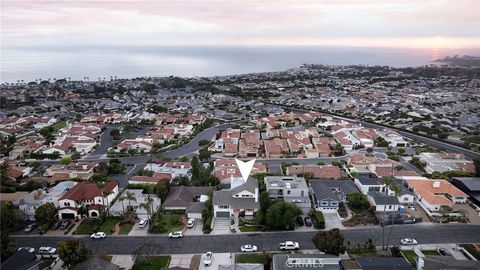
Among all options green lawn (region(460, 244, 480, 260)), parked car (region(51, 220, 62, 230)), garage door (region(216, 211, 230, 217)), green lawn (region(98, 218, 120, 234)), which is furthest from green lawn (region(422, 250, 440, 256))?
parked car (region(51, 220, 62, 230))

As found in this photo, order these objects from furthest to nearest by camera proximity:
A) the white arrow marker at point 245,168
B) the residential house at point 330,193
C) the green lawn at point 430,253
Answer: the white arrow marker at point 245,168, the residential house at point 330,193, the green lawn at point 430,253

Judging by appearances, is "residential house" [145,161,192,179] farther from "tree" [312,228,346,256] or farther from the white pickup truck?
"tree" [312,228,346,256]

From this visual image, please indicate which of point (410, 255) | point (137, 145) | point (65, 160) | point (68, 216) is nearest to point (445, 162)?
point (410, 255)

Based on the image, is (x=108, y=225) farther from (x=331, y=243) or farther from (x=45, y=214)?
(x=331, y=243)

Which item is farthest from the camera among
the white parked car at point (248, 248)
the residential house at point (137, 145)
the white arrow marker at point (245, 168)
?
the residential house at point (137, 145)

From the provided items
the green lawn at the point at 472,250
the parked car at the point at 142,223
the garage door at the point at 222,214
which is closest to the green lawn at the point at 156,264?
the parked car at the point at 142,223

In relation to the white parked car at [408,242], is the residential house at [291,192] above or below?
above

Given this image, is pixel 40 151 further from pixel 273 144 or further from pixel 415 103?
pixel 415 103

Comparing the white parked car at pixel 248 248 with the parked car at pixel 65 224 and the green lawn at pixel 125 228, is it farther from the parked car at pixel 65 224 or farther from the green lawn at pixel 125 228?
the parked car at pixel 65 224
